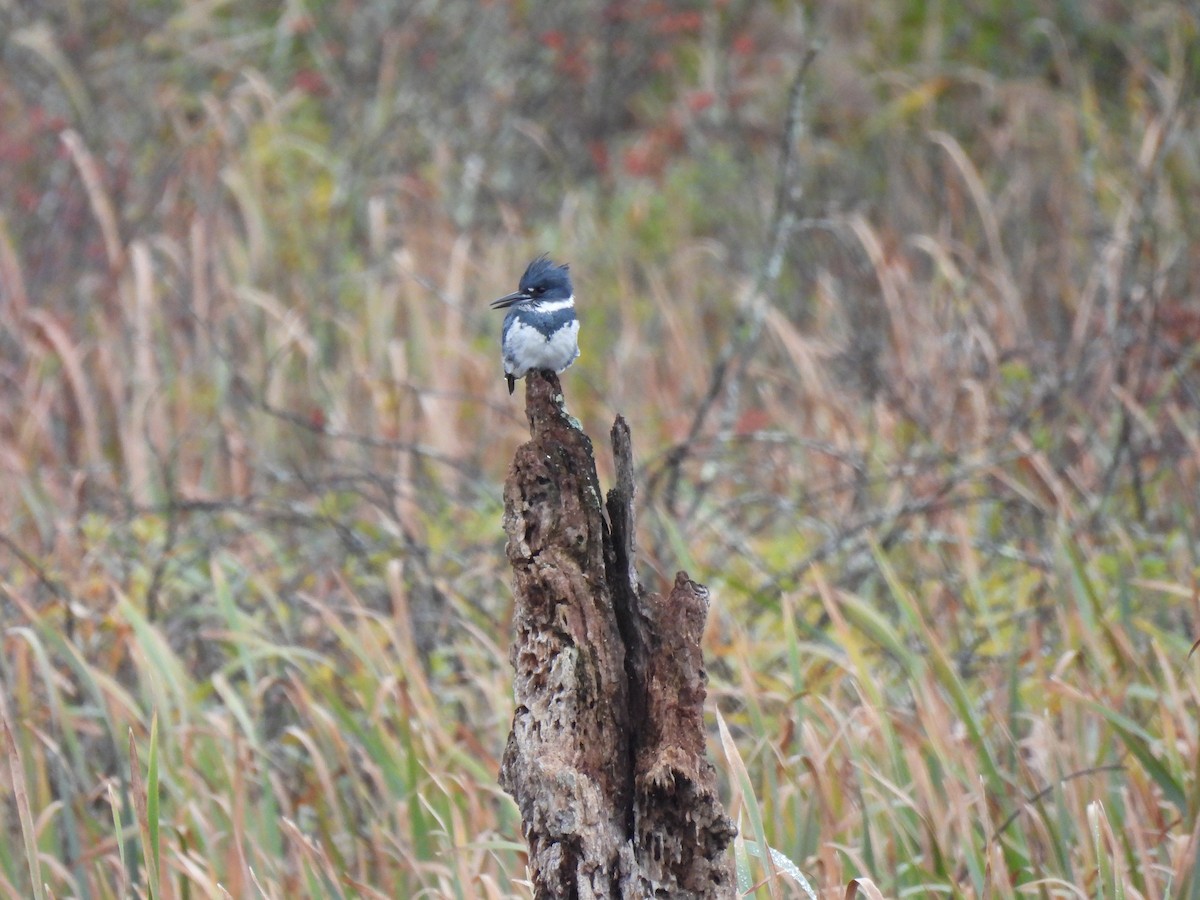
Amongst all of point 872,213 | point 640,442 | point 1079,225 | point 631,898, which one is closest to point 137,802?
point 631,898

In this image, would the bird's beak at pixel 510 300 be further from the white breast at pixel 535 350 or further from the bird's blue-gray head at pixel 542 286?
the white breast at pixel 535 350

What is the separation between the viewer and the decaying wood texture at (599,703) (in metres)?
1.86

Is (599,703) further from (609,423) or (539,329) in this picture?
(609,423)

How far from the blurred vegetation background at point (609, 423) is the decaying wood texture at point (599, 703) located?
32cm

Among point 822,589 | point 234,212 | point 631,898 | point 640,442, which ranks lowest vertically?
point 631,898

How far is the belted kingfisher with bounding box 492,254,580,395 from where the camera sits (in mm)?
2547

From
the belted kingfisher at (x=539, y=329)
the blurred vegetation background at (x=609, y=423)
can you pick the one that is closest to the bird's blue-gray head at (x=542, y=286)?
the belted kingfisher at (x=539, y=329)

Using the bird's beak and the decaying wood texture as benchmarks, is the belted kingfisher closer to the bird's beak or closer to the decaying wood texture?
the bird's beak

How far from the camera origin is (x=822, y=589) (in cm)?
299

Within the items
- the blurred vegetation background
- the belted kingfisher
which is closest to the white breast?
the belted kingfisher

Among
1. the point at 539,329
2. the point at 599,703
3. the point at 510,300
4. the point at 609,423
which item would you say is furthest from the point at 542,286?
the point at 609,423

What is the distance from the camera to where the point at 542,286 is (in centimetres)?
286

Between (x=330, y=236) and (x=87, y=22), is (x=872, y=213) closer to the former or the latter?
(x=330, y=236)

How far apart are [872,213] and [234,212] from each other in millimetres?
3340
